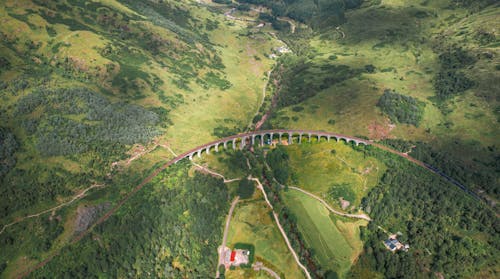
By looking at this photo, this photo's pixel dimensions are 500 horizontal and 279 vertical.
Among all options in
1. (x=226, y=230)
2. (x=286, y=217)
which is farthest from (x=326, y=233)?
(x=226, y=230)

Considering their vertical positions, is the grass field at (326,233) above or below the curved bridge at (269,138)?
below

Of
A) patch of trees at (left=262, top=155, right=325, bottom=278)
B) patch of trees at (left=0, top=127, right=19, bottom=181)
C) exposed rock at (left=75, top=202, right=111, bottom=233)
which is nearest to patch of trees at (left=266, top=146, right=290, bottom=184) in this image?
patch of trees at (left=262, top=155, right=325, bottom=278)

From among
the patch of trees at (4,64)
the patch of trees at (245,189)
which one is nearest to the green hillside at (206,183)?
the patch of trees at (245,189)

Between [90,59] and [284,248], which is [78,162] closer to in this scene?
[90,59]

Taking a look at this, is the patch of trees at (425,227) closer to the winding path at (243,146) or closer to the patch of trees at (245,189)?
the winding path at (243,146)

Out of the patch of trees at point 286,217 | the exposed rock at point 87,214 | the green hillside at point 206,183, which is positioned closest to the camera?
the green hillside at point 206,183

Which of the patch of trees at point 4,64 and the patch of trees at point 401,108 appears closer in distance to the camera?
the patch of trees at point 4,64

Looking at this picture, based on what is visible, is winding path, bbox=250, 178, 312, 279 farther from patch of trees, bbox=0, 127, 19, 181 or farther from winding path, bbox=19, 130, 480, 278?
patch of trees, bbox=0, 127, 19, 181
